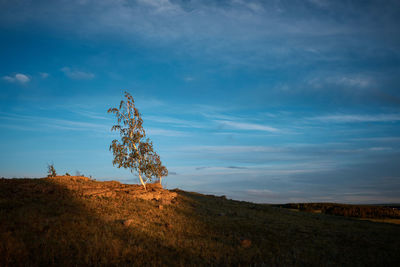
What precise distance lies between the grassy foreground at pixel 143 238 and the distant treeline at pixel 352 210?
573 inches

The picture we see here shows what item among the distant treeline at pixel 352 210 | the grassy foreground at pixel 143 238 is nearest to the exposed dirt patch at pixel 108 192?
the grassy foreground at pixel 143 238

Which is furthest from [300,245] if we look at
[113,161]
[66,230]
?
[113,161]

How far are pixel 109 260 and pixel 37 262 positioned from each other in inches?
99.5

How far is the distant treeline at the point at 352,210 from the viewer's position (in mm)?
32656

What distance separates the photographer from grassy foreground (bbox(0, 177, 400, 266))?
1070 centimetres

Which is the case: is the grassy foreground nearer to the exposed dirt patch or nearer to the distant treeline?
the exposed dirt patch

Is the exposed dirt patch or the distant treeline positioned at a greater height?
the exposed dirt patch

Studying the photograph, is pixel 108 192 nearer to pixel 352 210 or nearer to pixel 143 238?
pixel 143 238

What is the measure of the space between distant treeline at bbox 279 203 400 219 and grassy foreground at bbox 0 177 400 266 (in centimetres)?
1456

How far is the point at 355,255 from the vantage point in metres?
13.7

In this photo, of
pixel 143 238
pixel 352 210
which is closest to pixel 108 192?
pixel 143 238

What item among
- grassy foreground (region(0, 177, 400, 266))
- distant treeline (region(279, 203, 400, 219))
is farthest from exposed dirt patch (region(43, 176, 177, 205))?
distant treeline (region(279, 203, 400, 219))

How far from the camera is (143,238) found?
1316 cm

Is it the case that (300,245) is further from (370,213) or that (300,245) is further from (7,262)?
(370,213)
